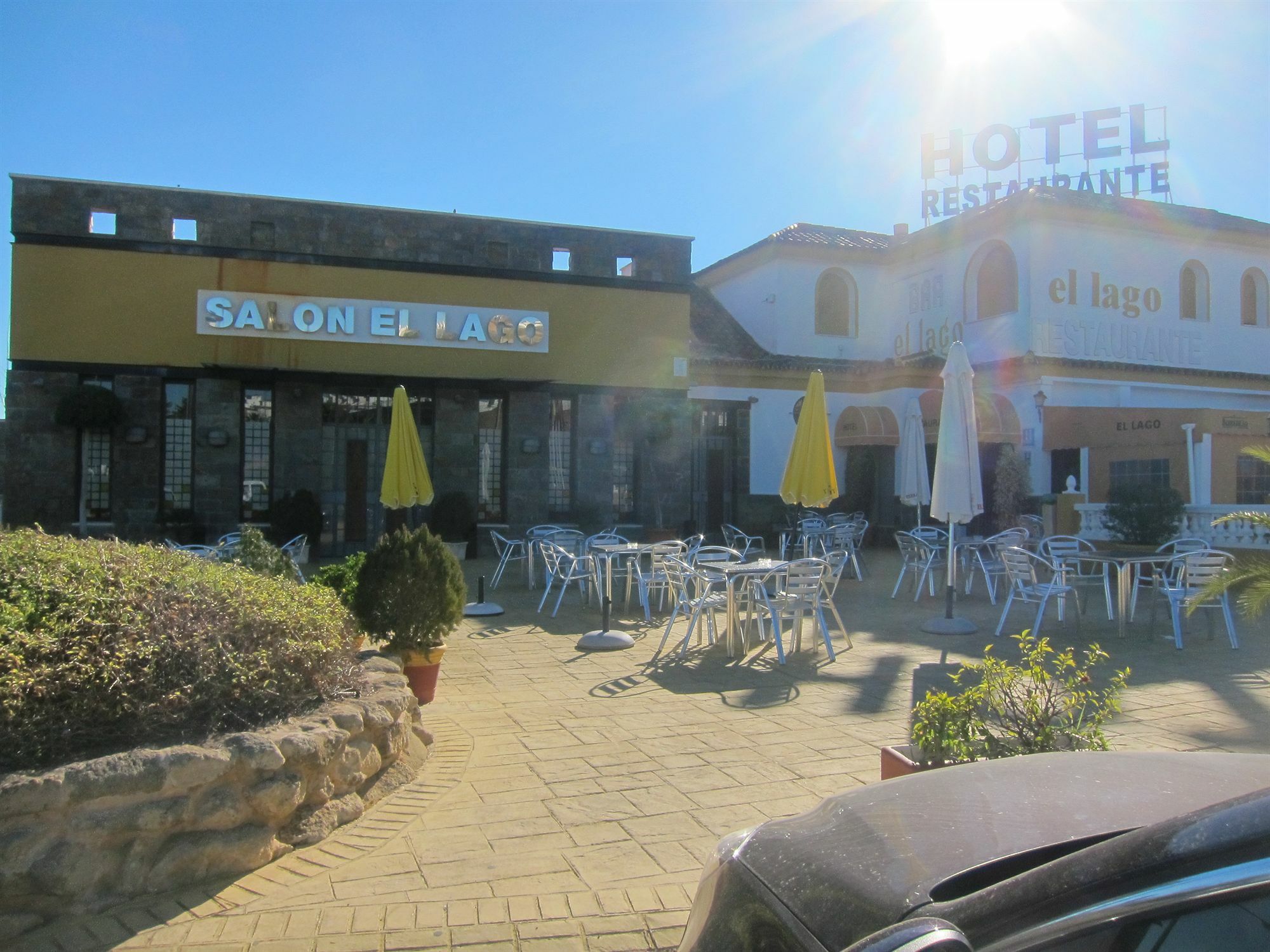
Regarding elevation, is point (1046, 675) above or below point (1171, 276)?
below

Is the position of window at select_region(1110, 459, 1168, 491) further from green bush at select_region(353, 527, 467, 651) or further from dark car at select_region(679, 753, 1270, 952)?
dark car at select_region(679, 753, 1270, 952)

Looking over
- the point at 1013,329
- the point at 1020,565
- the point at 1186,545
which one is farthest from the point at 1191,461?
the point at 1020,565

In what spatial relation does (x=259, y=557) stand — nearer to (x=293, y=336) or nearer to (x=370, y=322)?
(x=293, y=336)

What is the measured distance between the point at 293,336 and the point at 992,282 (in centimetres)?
1439

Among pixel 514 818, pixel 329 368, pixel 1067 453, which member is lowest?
pixel 514 818

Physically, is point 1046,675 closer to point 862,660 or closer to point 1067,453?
point 862,660

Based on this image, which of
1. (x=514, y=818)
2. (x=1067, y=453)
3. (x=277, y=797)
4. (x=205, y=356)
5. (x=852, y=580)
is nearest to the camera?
(x=277, y=797)

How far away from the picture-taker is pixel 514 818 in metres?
4.12

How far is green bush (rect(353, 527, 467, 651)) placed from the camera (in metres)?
5.77

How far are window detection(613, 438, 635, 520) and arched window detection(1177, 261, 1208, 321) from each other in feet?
43.6

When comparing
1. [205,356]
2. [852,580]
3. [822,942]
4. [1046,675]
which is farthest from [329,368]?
[822,942]

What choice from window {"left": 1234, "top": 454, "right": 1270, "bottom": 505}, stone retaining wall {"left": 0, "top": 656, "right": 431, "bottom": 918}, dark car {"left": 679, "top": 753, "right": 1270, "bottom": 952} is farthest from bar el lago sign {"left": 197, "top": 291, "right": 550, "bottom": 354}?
dark car {"left": 679, "top": 753, "right": 1270, "bottom": 952}

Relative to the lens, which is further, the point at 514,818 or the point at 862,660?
the point at 862,660

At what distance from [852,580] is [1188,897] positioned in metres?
12.5
